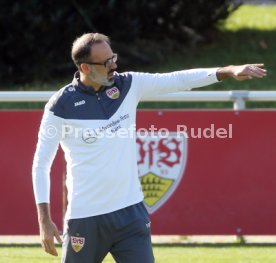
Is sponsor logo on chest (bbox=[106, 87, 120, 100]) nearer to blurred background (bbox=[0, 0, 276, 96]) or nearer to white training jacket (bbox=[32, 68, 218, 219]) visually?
white training jacket (bbox=[32, 68, 218, 219])

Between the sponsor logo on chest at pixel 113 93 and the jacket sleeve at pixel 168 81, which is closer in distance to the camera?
the sponsor logo on chest at pixel 113 93

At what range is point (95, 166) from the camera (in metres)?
5.59

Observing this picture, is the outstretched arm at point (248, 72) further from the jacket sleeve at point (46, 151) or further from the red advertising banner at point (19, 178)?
the red advertising banner at point (19, 178)

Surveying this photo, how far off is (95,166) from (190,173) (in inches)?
141

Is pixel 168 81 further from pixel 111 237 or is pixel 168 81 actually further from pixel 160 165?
pixel 160 165

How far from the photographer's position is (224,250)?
8805 mm

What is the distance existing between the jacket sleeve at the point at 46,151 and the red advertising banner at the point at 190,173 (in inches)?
135

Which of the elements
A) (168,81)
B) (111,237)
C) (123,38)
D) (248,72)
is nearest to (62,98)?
(168,81)

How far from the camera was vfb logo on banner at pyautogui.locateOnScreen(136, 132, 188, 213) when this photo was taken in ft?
29.6

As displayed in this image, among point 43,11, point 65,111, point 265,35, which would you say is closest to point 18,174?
point 65,111

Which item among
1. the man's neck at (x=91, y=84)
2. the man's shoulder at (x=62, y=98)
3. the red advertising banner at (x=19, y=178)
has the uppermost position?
the man's neck at (x=91, y=84)

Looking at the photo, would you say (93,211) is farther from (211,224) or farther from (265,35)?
(265,35)

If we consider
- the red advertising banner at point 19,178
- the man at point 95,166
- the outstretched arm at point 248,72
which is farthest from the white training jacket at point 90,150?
the red advertising banner at point 19,178

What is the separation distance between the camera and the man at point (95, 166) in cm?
558
